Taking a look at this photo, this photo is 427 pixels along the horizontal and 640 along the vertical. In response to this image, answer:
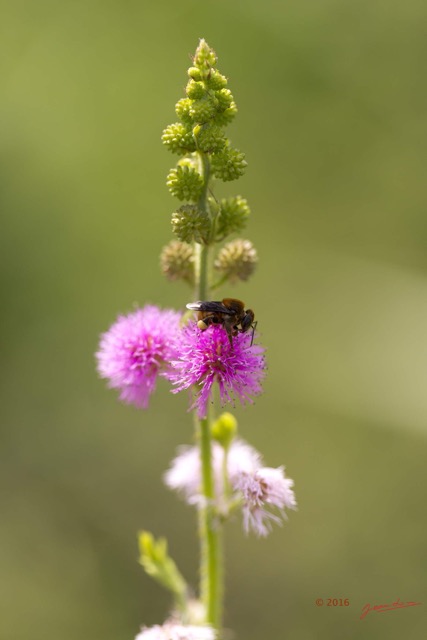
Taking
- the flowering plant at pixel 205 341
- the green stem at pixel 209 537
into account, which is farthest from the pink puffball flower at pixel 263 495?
the green stem at pixel 209 537

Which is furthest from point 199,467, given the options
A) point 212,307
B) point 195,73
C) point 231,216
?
point 195,73

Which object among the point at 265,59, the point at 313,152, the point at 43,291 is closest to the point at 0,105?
the point at 43,291

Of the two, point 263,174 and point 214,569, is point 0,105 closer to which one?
point 263,174

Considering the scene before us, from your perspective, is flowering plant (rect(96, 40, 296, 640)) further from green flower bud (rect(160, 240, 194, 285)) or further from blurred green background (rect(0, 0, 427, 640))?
blurred green background (rect(0, 0, 427, 640))

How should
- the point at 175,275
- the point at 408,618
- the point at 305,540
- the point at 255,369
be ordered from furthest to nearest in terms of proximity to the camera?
the point at 305,540
the point at 408,618
the point at 175,275
the point at 255,369

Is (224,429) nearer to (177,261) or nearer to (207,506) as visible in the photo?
(207,506)

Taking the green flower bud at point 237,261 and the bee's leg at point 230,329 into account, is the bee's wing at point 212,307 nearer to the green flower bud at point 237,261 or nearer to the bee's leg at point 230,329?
the bee's leg at point 230,329

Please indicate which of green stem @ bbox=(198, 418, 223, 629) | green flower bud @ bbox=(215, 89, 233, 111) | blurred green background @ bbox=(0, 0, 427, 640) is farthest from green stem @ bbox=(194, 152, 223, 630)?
blurred green background @ bbox=(0, 0, 427, 640)
